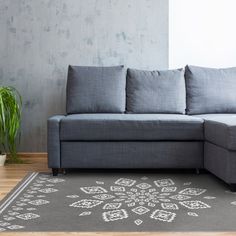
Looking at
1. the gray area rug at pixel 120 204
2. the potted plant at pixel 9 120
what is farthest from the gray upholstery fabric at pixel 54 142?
the potted plant at pixel 9 120

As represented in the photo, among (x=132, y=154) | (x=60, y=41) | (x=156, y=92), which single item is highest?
(x=60, y=41)

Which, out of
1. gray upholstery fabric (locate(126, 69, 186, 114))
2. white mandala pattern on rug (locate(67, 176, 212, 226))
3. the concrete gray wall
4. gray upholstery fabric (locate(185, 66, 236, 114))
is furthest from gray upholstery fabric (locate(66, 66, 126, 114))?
white mandala pattern on rug (locate(67, 176, 212, 226))

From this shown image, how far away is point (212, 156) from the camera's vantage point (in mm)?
3135

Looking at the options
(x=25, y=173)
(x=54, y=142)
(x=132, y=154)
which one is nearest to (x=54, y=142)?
(x=54, y=142)

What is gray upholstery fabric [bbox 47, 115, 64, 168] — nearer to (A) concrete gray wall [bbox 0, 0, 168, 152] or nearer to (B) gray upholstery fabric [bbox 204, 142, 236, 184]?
(A) concrete gray wall [bbox 0, 0, 168, 152]

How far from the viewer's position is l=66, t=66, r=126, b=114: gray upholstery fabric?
3873 millimetres

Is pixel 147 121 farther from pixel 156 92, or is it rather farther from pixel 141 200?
pixel 141 200

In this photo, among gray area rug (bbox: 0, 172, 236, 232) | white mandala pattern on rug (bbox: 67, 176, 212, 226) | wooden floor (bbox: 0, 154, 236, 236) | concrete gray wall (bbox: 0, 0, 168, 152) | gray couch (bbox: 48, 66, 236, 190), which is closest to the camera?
wooden floor (bbox: 0, 154, 236, 236)

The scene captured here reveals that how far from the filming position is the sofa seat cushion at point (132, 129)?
3334 mm

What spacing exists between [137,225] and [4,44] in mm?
2812

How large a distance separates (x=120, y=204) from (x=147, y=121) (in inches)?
39.5

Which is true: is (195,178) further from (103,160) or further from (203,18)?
(203,18)

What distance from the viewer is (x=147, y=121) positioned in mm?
3346

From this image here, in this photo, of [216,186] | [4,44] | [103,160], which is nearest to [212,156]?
[216,186]
